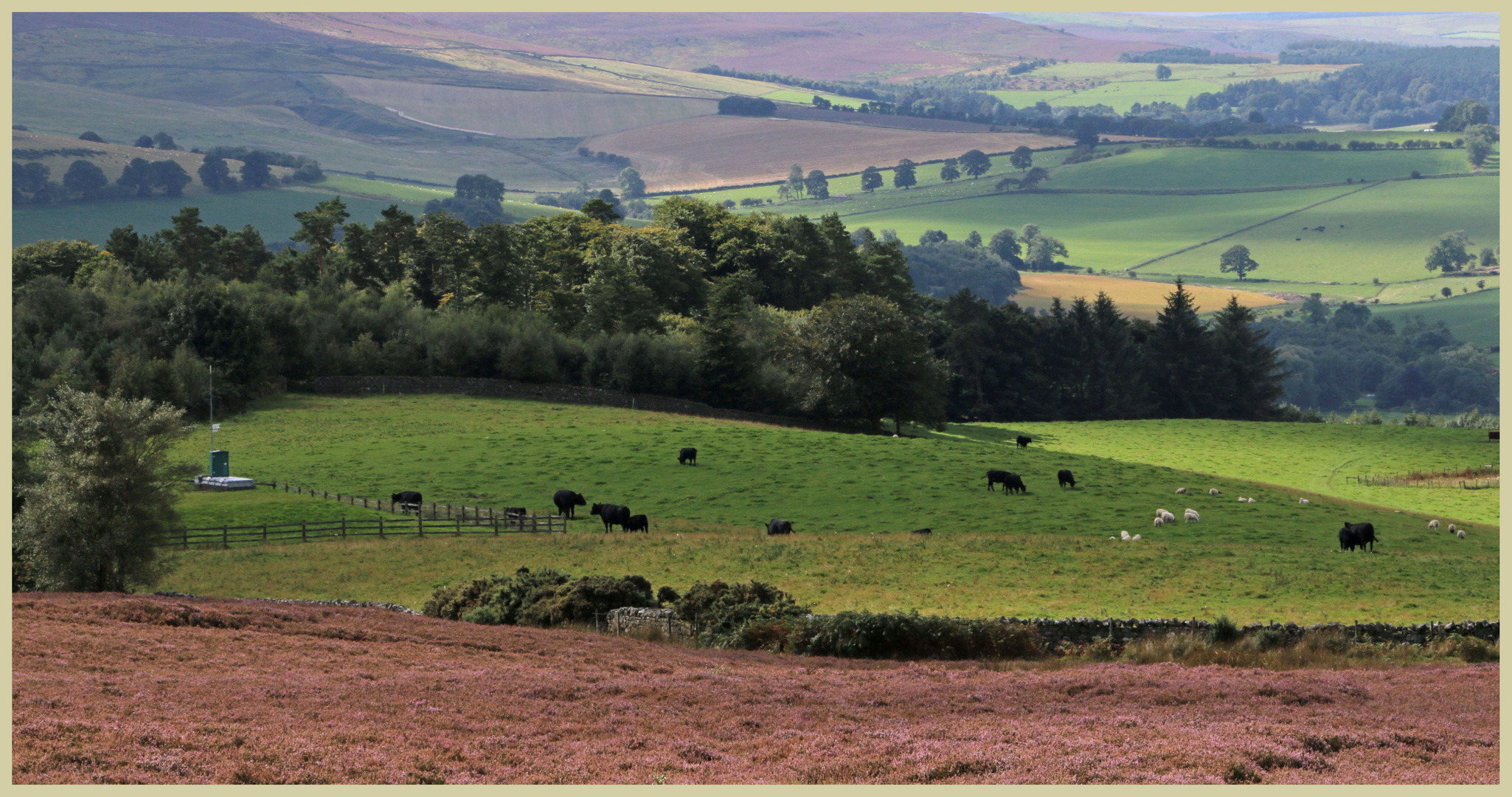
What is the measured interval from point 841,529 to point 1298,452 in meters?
41.4

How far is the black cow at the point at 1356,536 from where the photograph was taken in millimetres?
43000

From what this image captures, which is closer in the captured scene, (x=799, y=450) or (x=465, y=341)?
(x=799, y=450)

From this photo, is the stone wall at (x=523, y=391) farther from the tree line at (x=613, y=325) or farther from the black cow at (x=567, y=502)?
the black cow at (x=567, y=502)

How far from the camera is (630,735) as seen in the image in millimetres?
18547

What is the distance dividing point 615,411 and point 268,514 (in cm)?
3202

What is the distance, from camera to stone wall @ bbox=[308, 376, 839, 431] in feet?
282

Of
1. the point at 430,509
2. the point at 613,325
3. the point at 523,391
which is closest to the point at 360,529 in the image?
the point at 430,509

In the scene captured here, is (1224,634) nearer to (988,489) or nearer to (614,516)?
(614,516)

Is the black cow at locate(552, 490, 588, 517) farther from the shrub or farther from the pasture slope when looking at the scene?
the shrub

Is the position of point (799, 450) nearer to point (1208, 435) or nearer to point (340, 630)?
point (1208, 435)

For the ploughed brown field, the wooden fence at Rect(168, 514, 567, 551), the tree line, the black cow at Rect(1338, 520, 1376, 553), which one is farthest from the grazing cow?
the black cow at Rect(1338, 520, 1376, 553)

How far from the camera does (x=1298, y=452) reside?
7650 centimetres

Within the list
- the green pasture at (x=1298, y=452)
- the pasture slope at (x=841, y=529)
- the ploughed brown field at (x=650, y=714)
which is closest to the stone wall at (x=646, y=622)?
the ploughed brown field at (x=650, y=714)

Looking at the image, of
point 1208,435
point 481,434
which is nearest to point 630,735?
point 481,434
